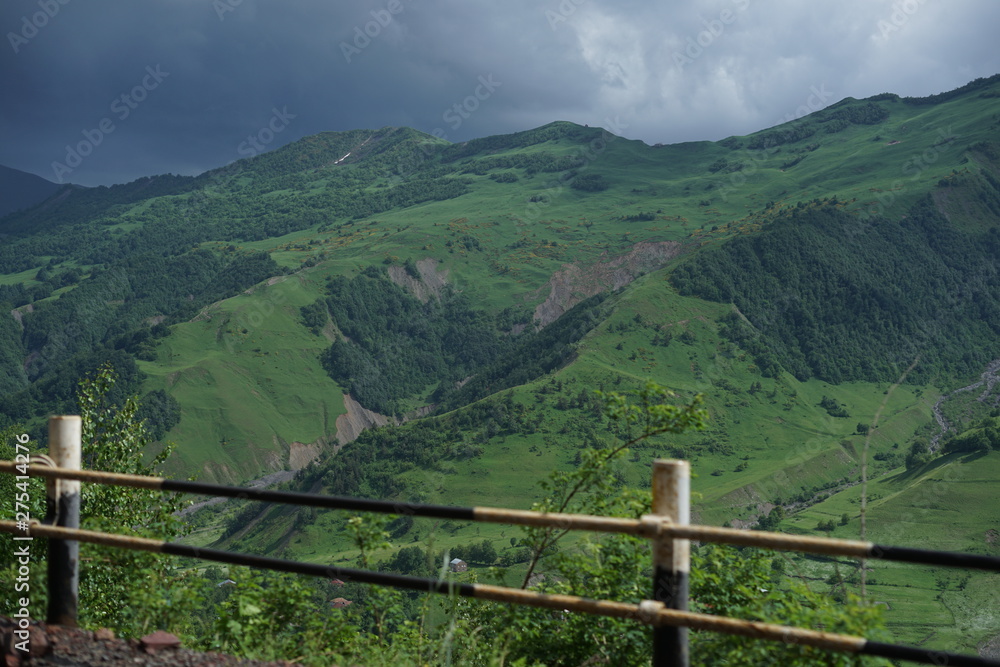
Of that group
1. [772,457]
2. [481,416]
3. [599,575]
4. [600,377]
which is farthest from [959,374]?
[599,575]

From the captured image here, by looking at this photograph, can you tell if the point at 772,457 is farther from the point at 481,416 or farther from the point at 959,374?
the point at 959,374

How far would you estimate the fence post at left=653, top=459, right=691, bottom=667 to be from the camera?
4.35m

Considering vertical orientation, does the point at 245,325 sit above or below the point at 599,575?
above

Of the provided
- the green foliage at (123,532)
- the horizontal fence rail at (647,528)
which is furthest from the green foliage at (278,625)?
the horizontal fence rail at (647,528)

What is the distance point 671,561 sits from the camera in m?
4.34

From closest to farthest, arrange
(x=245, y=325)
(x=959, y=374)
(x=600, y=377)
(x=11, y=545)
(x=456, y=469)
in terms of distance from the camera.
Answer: (x=11, y=545), (x=456, y=469), (x=600, y=377), (x=959, y=374), (x=245, y=325)

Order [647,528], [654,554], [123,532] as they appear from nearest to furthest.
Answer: [647,528], [654,554], [123,532]

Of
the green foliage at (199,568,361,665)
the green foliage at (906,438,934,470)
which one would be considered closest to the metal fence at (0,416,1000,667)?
the green foliage at (199,568,361,665)

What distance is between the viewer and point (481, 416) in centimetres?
15025

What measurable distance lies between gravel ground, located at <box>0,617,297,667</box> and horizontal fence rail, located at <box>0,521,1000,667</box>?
58 centimetres

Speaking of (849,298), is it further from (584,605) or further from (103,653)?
(103,653)

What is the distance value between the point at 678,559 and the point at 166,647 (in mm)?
3310

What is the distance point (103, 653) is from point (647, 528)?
11.7 feet

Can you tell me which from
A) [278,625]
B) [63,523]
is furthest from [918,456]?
[63,523]
